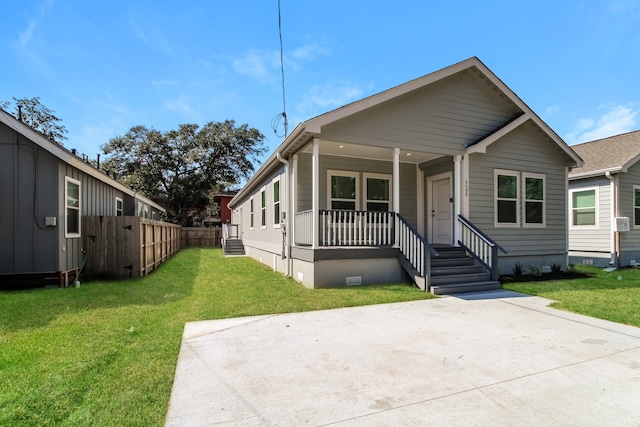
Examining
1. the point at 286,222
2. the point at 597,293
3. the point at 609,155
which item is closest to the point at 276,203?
the point at 286,222

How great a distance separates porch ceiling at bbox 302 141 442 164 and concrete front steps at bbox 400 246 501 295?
2.76m

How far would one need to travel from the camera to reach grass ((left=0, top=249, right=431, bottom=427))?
2475mm

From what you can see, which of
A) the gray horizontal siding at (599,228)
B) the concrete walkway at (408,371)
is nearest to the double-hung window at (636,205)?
the gray horizontal siding at (599,228)

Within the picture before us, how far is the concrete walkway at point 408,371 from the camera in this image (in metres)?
2.43

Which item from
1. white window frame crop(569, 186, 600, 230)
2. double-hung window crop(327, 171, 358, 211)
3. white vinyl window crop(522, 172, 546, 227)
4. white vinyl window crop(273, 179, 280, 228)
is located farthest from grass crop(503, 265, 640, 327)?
white vinyl window crop(273, 179, 280, 228)

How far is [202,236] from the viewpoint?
24.8m

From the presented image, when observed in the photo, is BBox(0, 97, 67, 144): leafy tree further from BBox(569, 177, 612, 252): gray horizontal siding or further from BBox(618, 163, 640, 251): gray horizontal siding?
BBox(618, 163, 640, 251): gray horizontal siding

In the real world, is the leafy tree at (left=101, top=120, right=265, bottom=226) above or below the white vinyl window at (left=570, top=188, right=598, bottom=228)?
above

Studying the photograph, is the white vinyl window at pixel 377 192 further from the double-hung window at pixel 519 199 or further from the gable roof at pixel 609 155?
the gable roof at pixel 609 155

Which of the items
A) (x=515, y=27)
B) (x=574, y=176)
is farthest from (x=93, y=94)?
(x=574, y=176)

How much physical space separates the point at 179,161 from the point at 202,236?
11056mm

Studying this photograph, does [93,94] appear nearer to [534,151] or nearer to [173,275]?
[173,275]

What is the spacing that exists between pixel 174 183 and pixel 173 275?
24.2m

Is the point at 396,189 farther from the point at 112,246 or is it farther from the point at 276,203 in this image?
the point at 112,246
